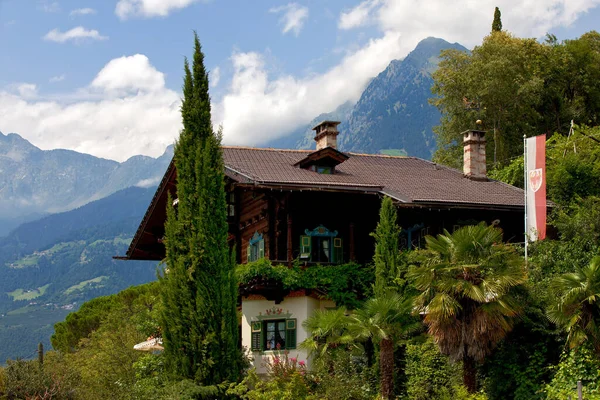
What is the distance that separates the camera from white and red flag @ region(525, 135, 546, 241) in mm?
27516

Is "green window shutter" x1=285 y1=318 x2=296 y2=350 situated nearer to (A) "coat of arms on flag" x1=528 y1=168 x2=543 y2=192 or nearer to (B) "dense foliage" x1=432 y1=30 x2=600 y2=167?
(A) "coat of arms on flag" x1=528 y1=168 x2=543 y2=192

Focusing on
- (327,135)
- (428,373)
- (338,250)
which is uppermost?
(327,135)

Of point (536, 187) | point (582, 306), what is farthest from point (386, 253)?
point (582, 306)

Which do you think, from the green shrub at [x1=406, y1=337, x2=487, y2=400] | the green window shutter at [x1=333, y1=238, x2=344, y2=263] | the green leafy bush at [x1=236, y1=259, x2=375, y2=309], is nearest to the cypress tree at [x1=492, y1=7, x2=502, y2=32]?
the green window shutter at [x1=333, y1=238, x2=344, y2=263]

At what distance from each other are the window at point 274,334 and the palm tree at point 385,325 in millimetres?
4557

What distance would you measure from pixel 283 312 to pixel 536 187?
28.7 feet

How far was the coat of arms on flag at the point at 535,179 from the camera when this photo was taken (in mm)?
27609

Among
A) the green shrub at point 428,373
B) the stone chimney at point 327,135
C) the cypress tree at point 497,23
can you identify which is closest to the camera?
the green shrub at point 428,373

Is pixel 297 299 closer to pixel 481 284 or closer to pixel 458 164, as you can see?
pixel 481 284

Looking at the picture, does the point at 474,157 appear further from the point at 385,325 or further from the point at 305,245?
the point at 385,325

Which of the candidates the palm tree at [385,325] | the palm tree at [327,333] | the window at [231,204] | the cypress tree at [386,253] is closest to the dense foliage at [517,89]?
the window at [231,204]

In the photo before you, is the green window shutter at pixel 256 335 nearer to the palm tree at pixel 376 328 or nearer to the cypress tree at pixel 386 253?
the palm tree at pixel 376 328

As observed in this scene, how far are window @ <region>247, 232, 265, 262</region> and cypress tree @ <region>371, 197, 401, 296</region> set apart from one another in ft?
18.2

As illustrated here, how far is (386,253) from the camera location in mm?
26078
